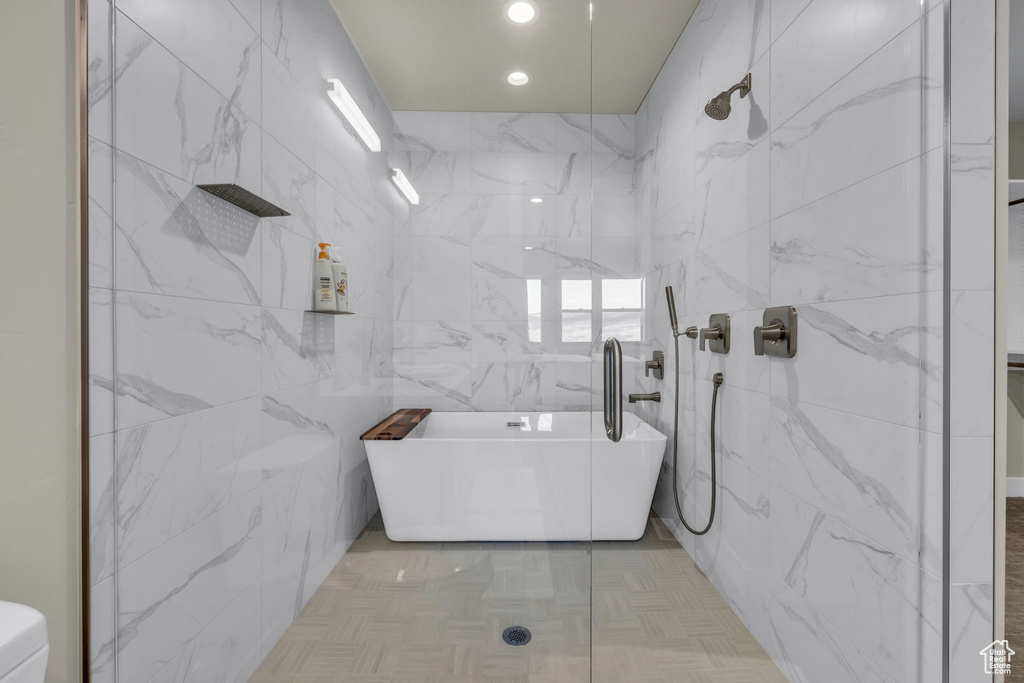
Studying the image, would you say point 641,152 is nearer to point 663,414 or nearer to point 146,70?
point 663,414

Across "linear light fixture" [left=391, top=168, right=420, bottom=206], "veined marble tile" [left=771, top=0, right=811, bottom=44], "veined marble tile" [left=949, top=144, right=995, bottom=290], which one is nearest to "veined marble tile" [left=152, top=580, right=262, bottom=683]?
"linear light fixture" [left=391, top=168, right=420, bottom=206]

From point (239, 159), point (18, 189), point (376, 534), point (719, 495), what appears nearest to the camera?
point (18, 189)

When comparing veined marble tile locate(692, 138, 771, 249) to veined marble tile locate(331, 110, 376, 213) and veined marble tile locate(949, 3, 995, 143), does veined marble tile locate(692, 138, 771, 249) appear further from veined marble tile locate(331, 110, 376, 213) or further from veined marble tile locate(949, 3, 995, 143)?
veined marble tile locate(331, 110, 376, 213)

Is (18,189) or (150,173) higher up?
(150,173)

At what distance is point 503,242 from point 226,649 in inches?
65.8

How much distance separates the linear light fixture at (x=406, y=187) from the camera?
1692mm

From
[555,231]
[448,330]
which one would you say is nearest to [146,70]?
[448,330]

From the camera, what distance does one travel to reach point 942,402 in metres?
1.10

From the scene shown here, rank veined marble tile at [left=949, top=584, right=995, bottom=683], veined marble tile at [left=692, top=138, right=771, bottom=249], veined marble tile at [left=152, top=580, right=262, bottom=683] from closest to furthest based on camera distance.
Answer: veined marble tile at [left=949, top=584, right=995, bottom=683] → veined marble tile at [left=152, top=580, right=262, bottom=683] → veined marble tile at [left=692, top=138, right=771, bottom=249]

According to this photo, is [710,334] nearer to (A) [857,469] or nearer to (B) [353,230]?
(A) [857,469]

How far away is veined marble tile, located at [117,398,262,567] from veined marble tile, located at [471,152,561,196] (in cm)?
116

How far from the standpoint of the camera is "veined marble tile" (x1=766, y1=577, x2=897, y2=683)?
1282mm

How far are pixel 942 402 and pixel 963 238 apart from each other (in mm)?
409

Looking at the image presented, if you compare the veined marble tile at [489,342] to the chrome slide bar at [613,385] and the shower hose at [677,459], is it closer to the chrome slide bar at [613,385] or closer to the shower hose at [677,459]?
the chrome slide bar at [613,385]
